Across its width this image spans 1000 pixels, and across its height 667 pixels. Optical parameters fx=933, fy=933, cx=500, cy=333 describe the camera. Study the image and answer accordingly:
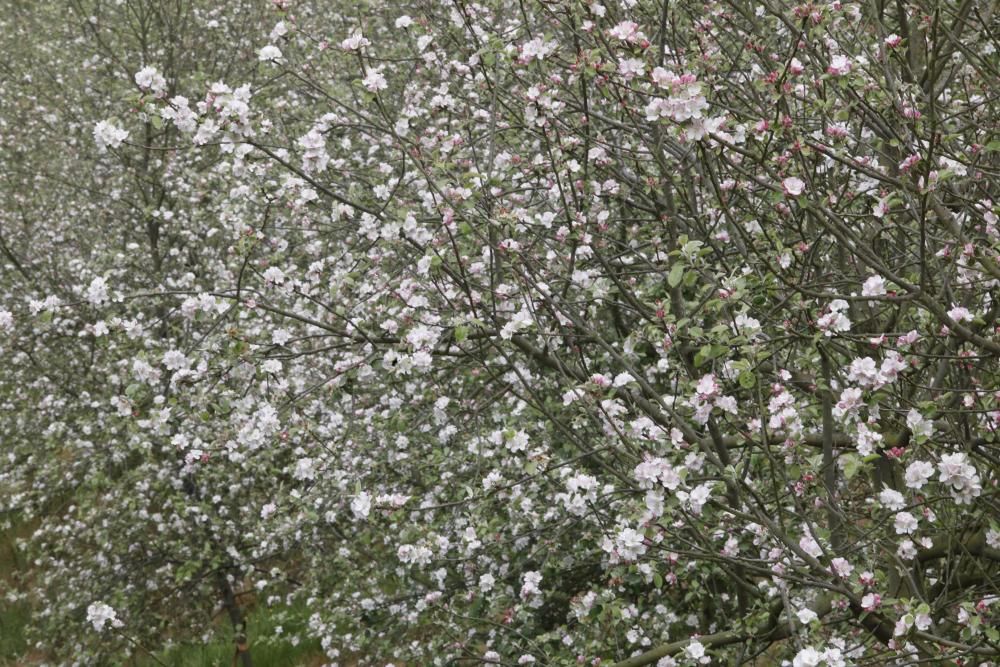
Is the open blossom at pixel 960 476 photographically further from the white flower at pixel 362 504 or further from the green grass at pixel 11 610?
the green grass at pixel 11 610

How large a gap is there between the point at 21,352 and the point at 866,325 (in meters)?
7.12

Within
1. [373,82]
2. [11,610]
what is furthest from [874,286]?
[11,610]

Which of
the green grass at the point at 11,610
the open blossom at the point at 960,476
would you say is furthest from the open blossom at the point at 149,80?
the green grass at the point at 11,610

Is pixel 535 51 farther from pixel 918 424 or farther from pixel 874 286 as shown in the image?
pixel 918 424

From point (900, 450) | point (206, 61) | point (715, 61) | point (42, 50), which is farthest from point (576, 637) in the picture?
point (42, 50)

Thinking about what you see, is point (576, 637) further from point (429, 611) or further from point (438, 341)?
point (438, 341)

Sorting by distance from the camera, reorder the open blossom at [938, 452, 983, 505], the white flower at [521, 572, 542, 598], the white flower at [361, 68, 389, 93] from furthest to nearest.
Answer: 1. the white flower at [521, 572, 542, 598]
2. the white flower at [361, 68, 389, 93]
3. the open blossom at [938, 452, 983, 505]

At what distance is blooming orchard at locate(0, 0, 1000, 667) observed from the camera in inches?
121

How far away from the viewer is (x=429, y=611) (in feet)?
18.7

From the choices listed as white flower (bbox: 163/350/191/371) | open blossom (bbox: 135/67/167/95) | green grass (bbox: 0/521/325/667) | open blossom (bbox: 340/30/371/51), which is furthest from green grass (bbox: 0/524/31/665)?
open blossom (bbox: 340/30/371/51)

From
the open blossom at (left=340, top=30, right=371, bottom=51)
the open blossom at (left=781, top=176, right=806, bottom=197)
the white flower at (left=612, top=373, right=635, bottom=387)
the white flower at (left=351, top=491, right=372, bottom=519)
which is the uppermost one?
the open blossom at (left=340, top=30, right=371, bottom=51)

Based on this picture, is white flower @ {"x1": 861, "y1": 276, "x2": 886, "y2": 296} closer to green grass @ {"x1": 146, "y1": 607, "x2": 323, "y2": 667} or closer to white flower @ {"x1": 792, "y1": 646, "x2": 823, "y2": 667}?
white flower @ {"x1": 792, "y1": 646, "x2": 823, "y2": 667}

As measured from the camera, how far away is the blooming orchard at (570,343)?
3068mm

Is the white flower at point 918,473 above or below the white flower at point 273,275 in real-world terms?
below
